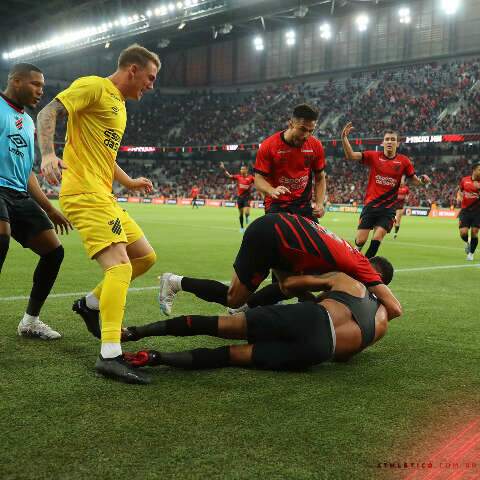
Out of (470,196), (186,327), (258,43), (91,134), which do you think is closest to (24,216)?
(91,134)

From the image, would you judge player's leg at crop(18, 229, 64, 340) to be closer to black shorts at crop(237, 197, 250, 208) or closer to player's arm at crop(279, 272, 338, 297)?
player's arm at crop(279, 272, 338, 297)

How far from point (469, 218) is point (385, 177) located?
11.4 ft

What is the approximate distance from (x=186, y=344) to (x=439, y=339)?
2.22 m

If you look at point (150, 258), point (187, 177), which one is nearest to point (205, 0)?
point (187, 177)

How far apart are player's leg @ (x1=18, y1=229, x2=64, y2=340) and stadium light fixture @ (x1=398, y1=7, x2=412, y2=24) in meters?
47.1

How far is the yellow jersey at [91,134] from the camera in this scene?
4.11m

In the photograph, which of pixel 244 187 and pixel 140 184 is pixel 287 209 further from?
pixel 244 187

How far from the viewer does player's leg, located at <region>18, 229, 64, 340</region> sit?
482 centimetres

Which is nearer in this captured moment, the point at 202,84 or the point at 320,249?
the point at 320,249

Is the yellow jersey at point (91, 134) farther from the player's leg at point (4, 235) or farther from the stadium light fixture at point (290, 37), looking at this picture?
the stadium light fixture at point (290, 37)

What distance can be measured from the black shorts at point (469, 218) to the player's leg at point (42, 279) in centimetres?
1050

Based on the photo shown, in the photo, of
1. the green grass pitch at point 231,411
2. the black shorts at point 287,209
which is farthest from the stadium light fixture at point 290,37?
the green grass pitch at point 231,411

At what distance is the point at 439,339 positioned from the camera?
17.1ft

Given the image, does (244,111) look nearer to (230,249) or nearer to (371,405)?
(230,249)
